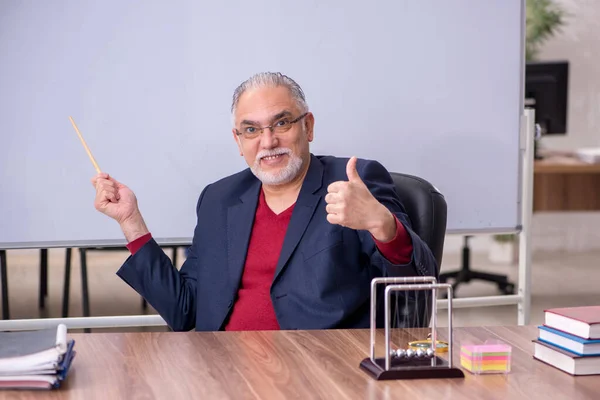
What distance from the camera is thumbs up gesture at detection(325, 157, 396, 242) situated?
160cm

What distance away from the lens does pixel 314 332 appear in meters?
1.63

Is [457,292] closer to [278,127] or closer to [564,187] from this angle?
[564,187]

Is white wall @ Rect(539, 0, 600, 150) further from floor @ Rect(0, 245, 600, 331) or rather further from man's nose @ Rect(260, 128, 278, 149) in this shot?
man's nose @ Rect(260, 128, 278, 149)

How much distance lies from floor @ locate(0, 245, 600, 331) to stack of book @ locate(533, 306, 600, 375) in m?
3.28

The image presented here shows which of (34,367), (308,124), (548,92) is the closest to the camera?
(34,367)

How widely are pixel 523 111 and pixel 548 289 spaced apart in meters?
3.24

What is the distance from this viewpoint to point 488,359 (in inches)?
53.6

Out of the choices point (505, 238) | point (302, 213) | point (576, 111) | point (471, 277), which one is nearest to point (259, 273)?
point (302, 213)

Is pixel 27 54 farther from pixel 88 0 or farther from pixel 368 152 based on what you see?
pixel 368 152

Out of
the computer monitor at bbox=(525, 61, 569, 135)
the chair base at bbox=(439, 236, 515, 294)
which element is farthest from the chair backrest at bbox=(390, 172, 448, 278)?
the chair base at bbox=(439, 236, 515, 294)

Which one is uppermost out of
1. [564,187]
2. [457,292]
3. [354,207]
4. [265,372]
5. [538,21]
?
[538,21]

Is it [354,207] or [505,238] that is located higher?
[354,207]

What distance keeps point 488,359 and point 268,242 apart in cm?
85

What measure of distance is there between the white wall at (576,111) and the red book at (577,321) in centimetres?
602
